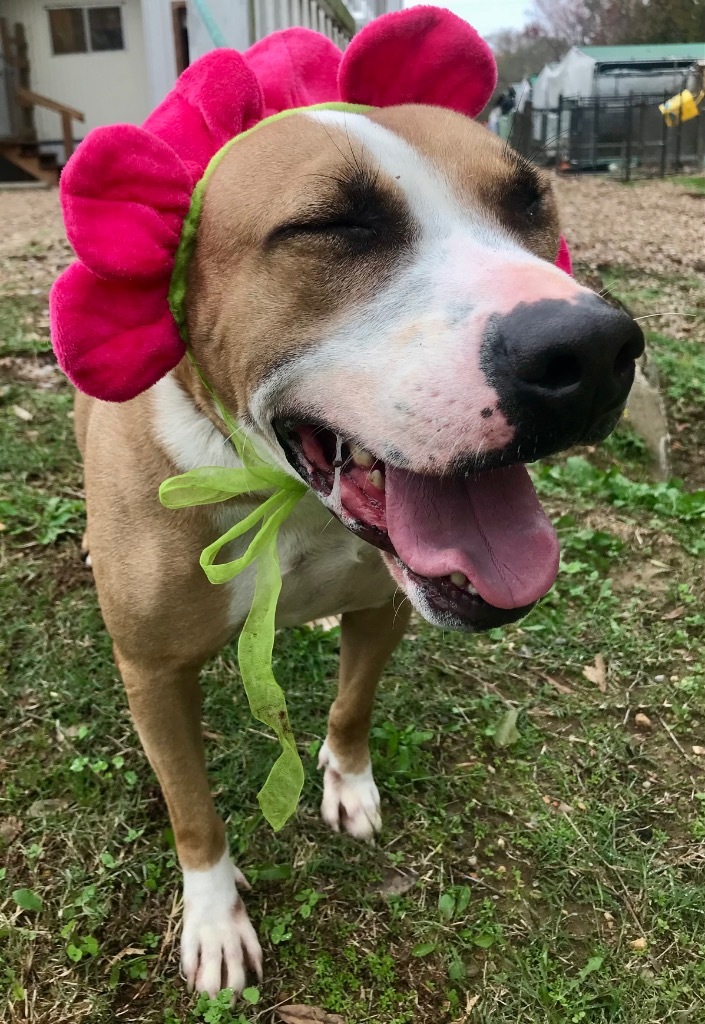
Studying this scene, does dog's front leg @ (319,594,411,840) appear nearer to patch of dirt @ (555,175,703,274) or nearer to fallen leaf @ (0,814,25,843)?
fallen leaf @ (0,814,25,843)

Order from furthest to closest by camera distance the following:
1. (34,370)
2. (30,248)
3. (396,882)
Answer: (30,248)
(34,370)
(396,882)

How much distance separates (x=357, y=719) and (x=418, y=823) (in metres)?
0.36

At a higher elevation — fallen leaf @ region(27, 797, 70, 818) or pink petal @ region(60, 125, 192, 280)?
pink petal @ region(60, 125, 192, 280)

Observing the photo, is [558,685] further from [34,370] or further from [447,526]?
[34,370]

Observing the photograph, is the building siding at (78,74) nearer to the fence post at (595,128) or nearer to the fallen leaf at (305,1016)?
the fence post at (595,128)

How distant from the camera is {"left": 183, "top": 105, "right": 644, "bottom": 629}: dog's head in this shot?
4.23 feet

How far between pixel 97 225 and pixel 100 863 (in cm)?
166

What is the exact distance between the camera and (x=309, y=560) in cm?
199

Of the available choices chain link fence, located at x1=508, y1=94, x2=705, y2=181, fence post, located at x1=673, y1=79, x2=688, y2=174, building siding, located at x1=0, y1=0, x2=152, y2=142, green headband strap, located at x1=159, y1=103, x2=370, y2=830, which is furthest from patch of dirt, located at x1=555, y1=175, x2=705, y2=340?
building siding, located at x1=0, y1=0, x2=152, y2=142

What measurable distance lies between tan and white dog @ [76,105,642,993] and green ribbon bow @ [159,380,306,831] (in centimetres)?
8

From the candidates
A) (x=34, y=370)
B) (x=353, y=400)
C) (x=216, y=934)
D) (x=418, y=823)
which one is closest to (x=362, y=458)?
(x=353, y=400)

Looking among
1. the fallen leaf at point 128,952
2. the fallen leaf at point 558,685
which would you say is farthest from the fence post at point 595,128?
the fallen leaf at point 128,952

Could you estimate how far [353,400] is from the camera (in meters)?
1.44

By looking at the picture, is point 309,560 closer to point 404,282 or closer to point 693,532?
point 404,282
